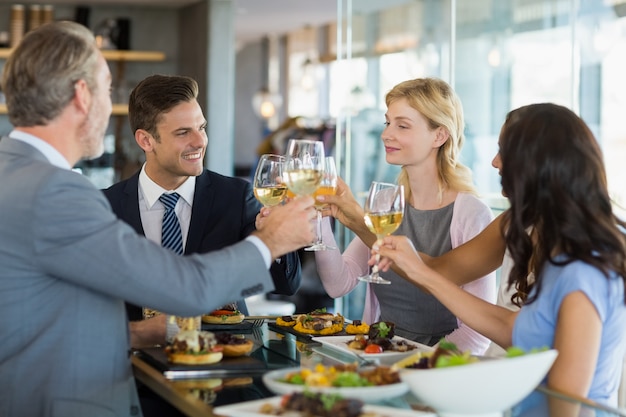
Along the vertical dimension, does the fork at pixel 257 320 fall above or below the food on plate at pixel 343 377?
below

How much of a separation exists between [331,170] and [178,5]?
262 inches

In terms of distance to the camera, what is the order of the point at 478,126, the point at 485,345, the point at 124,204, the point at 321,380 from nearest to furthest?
the point at 321,380
the point at 485,345
the point at 124,204
the point at 478,126

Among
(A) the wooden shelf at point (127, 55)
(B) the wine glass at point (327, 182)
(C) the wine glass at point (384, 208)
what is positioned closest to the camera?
(C) the wine glass at point (384, 208)

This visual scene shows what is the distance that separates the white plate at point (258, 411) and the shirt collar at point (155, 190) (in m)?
1.59

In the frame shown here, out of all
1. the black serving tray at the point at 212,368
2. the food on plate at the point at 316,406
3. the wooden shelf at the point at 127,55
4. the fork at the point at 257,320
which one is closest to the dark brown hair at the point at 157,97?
the fork at the point at 257,320

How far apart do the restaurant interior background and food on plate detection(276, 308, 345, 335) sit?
1902 millimetres

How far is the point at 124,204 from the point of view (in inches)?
127

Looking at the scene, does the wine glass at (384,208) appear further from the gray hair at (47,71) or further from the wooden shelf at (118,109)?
the wooden shelf at (118,109)

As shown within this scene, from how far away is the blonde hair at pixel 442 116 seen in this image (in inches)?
129

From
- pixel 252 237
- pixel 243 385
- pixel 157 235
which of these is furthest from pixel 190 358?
pixel 157 235

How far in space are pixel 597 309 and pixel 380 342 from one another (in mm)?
573

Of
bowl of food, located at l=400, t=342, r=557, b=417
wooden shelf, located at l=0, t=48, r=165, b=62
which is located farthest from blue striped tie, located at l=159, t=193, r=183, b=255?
wooden shelf, located at l=0, t=48, r=165, b=62

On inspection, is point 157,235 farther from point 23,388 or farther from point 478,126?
point 478,126

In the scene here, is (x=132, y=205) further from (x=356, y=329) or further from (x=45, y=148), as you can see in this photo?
(x=45, y=148)
